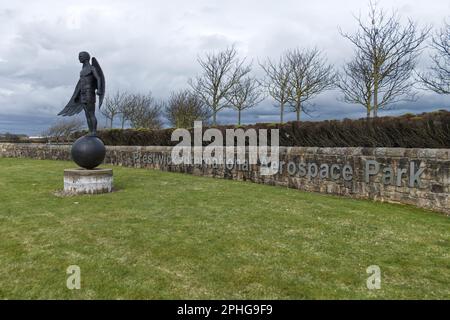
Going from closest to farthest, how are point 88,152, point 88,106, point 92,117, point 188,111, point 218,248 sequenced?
1. point 218,248
2. point 88,152
3. point 88,106
4. point 92,117
5. point 188,111

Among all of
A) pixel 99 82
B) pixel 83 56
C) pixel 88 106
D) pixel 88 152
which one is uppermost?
pixel 83 56

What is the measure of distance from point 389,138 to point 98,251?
7083 millimetres

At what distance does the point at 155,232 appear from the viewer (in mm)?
5008

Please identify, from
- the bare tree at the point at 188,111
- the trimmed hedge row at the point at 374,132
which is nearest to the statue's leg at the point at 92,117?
the trimmed hedge row at the point at 374,132

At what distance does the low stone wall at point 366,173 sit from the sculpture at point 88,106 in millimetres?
4589

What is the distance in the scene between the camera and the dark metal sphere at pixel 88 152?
841cm

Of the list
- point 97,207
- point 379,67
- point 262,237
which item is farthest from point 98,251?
point 379,67

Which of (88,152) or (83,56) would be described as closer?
(88,152)

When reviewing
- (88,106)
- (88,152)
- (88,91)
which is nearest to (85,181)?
(88,152)

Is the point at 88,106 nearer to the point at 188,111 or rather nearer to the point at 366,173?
the point at 366,173

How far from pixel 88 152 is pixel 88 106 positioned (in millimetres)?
1285

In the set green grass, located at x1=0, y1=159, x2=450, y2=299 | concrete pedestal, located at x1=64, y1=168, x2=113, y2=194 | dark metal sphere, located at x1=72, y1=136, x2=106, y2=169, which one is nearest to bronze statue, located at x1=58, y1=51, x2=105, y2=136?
dark metal sphere, located at x1=72, y1=136, x2=106, y2=169

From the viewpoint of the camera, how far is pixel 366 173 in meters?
7.95

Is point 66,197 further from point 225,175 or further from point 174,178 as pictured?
point 225,175
